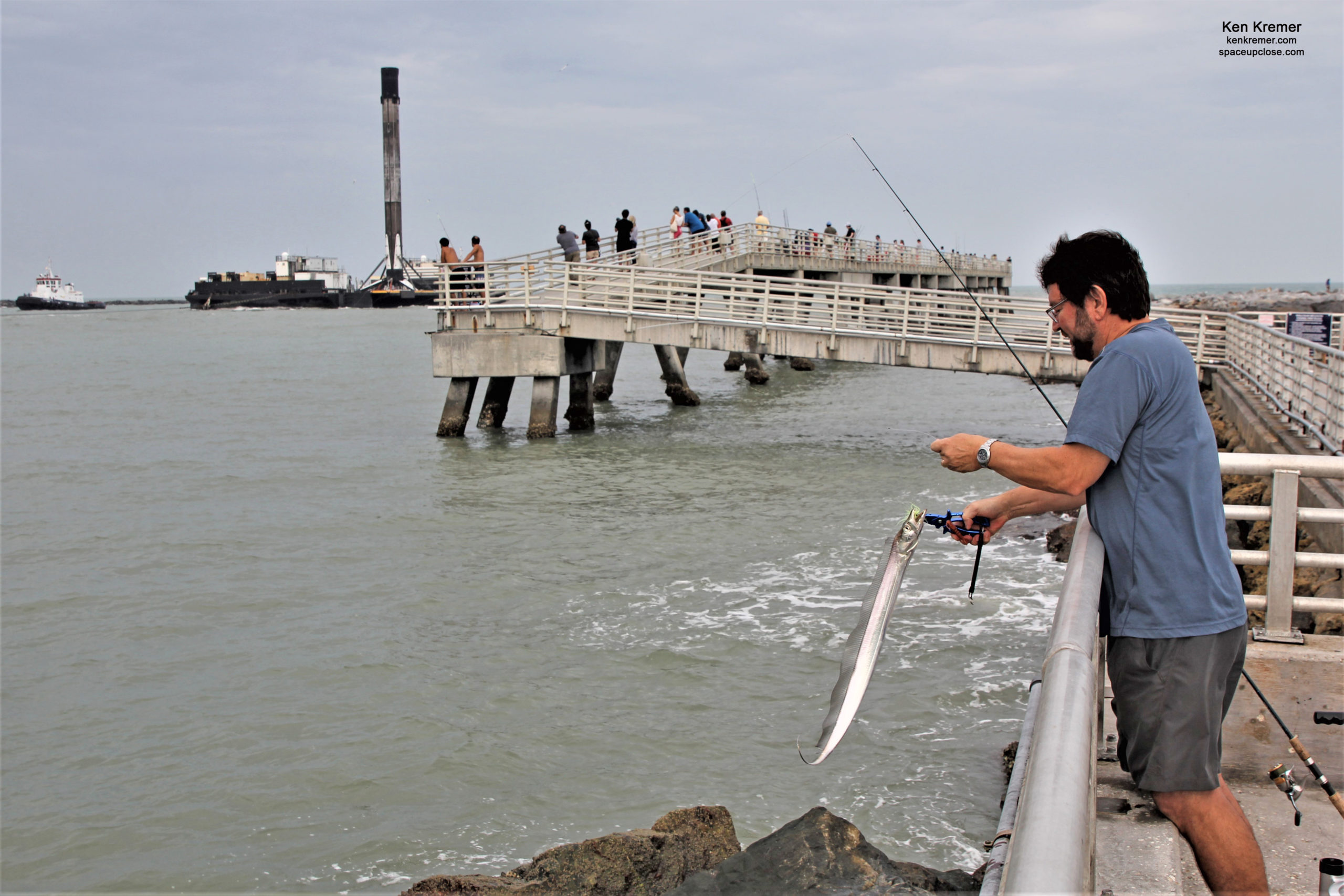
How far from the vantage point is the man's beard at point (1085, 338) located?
2.74 m

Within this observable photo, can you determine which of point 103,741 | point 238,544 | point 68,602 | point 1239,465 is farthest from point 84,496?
point 1239,465

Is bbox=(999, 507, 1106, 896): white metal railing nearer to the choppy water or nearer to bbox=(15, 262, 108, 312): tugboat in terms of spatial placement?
the choppy water

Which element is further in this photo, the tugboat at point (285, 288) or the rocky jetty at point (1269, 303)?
the tugboat at point (285, 288)

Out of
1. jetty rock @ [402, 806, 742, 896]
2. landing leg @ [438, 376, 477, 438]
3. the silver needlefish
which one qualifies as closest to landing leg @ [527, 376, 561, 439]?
landing leg @ [438, 376, 477, 438]

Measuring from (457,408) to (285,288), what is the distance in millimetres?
111699

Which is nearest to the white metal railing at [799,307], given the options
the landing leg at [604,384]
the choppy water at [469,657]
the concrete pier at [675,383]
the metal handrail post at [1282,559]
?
the choppy water at [469,657]

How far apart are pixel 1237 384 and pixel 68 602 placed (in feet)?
52.3

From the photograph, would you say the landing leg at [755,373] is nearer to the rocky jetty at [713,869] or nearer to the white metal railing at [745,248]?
the white metal railing at [745,248]

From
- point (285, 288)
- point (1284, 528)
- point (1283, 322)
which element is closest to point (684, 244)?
point (1283, 322)

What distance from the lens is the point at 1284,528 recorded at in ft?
15.1

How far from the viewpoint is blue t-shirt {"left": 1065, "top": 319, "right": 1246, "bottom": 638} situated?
253cm

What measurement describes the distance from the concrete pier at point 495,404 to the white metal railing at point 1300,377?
13.8m

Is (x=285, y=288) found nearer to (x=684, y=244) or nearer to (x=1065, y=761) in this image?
(x=684, y=244)

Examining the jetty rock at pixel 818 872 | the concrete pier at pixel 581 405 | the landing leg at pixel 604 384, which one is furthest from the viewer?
the landing leg at pixel 604 384
